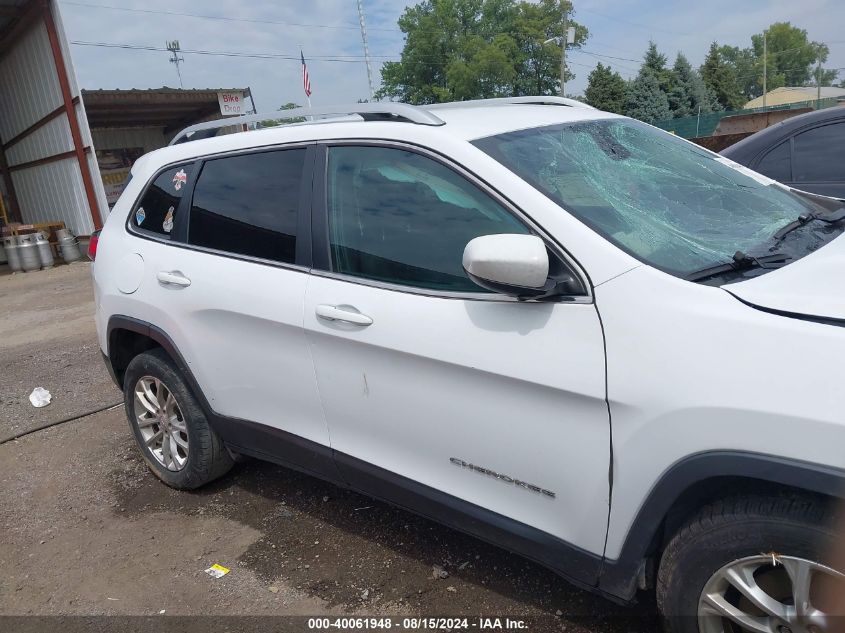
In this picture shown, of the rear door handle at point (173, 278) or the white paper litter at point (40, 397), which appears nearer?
the rear door handle at point (173, 278)

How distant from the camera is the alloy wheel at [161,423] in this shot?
3.52 meters

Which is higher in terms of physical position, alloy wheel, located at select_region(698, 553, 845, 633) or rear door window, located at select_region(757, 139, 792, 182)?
rear door window, located at select_region(757, 139, 792, 182)

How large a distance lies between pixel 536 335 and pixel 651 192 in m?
0.81

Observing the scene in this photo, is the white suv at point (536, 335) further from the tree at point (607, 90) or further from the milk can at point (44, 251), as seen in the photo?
the tree at point (607, 90)

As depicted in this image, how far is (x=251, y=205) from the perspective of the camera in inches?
119

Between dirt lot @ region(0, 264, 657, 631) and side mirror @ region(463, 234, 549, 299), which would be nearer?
side mirror @ region(463, 234, 549, 299)

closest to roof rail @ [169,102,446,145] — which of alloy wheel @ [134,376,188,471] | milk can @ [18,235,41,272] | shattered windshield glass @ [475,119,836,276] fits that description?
shattered windshield glass @ [475,119,836,276]

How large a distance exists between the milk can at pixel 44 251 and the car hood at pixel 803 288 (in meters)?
15.6

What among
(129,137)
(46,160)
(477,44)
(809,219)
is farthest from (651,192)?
(477,44)

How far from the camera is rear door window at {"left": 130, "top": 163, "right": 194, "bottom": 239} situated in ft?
11.1

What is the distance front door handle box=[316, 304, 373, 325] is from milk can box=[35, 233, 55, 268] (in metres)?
14.3

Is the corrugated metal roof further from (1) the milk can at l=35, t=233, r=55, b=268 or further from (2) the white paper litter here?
(2) the white paper litter

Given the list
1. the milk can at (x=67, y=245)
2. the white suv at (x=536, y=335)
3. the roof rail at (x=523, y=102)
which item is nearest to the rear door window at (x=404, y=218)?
the white suv at (x=536, y=335)

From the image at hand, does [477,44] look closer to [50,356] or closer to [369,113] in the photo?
[50,356]
